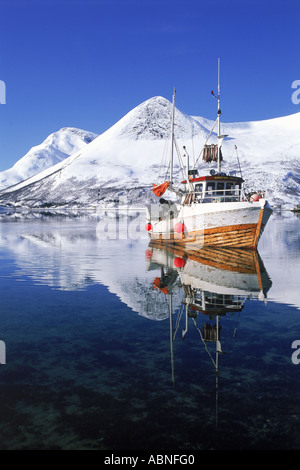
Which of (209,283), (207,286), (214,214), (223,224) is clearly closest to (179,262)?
(214,214)

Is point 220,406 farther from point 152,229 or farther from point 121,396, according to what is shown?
point 152,229

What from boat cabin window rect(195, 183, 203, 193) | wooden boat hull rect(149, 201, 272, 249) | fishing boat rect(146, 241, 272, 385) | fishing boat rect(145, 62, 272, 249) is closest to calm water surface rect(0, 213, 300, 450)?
fishing boat rect(146, 241, 272, 385)

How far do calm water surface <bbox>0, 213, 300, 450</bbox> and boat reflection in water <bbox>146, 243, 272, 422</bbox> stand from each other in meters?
0.10

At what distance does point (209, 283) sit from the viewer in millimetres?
21812

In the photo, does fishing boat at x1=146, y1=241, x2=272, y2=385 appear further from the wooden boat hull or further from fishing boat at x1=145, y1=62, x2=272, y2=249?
fishing boat at x1=145, y1=62, x2=272, y2=249

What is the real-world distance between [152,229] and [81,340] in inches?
1426

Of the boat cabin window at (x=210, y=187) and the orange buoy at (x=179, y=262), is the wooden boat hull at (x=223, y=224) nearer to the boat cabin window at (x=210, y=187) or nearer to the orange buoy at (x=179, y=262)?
the boat cabin window at (x=210, y=187)

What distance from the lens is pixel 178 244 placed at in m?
43.8

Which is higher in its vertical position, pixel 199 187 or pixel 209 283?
pixel 199 187

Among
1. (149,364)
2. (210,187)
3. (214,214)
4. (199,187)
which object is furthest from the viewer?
(199,187)

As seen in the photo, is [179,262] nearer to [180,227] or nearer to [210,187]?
[180,227]

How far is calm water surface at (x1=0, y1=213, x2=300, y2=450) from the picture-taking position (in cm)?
771

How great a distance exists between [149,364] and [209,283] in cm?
1143
